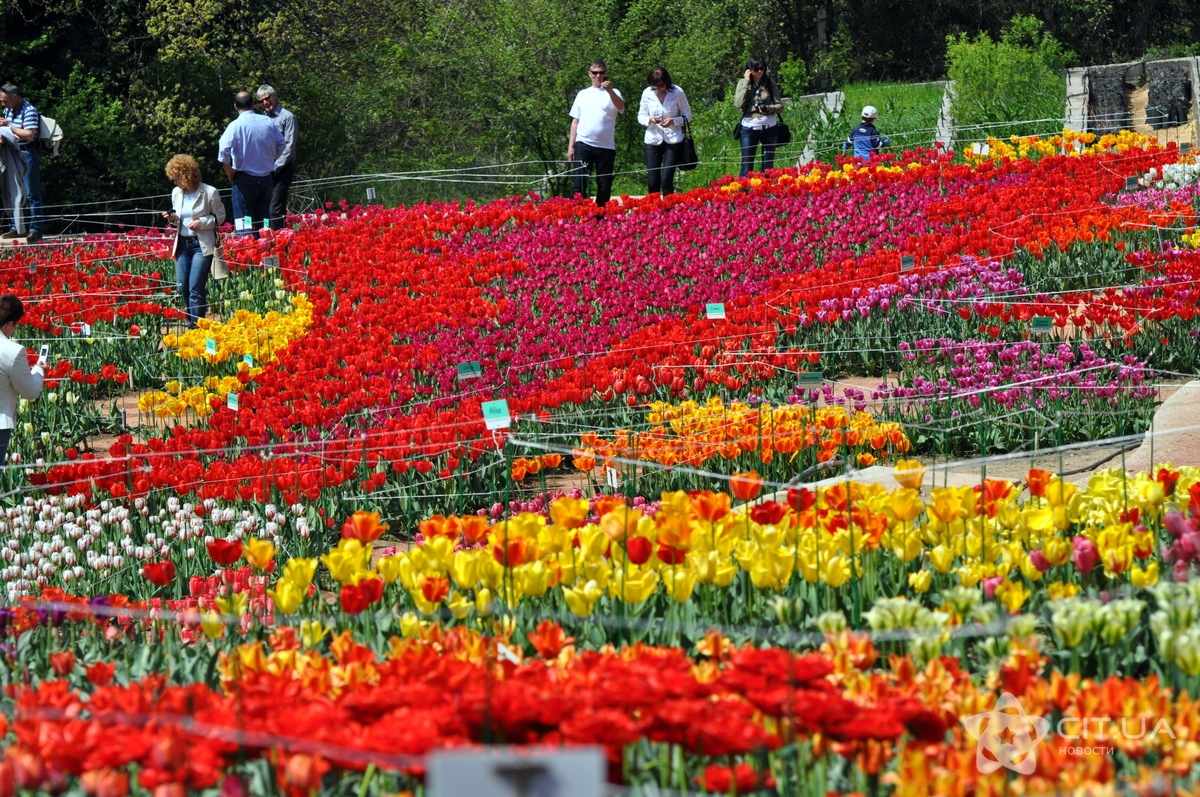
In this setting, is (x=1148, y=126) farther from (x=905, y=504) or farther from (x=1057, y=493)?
(x=905, y=504)

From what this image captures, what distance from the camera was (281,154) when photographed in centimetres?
1283

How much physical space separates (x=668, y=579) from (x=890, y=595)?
532mm

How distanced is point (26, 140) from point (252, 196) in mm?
1923

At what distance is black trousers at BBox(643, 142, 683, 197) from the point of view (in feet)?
42.7

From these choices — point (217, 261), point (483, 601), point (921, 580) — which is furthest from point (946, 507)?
point (217, 261)

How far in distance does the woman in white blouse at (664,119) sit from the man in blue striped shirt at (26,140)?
5191 mm

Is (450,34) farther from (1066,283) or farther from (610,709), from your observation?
(610,709)

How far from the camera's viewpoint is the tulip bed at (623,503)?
7.70ft

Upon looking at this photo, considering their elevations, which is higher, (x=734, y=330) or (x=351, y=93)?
(x=351, y=93)

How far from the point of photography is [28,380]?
613 cm

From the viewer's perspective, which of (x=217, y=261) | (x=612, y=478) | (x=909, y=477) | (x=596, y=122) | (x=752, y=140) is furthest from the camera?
(x=752, y=140)

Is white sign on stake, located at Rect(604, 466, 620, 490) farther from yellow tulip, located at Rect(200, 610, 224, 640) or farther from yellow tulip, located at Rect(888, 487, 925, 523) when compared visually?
yellow tulip, located at Rect(200, 610, 224, 640)

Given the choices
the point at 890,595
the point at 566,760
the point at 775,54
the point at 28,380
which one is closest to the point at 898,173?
the point at 28,380

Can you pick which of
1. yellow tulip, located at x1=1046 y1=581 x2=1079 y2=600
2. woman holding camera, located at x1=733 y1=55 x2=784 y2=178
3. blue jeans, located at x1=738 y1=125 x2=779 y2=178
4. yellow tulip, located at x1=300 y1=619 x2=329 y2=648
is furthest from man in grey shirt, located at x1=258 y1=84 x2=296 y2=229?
yellow tulip, located at x1=1046 y1=581 x2=1079 y2=600
